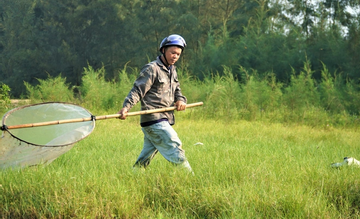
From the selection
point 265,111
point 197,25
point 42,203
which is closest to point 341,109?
point 265,111

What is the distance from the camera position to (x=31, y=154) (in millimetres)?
4055

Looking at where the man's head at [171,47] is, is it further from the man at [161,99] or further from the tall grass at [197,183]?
the tall grass at [197,183]

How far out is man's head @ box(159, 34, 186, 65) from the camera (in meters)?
4.05

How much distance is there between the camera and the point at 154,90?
414 centimetres

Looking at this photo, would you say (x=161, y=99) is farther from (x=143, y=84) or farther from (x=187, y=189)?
(x=187, y=189)

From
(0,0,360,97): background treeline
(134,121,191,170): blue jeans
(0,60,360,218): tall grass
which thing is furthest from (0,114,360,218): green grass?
(0,0,360,97): background treeline

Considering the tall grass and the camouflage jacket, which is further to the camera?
the camouflage jacket

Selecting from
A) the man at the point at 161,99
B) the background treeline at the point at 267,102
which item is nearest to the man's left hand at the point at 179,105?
the man at the point at 161,99

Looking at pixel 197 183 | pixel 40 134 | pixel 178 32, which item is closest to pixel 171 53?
pixel 197 183

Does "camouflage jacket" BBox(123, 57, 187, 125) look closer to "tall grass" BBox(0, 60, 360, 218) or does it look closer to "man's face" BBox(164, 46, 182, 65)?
"man's face" BBox(164, 46, 182, 65)

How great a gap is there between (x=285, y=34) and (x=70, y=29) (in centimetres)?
2469

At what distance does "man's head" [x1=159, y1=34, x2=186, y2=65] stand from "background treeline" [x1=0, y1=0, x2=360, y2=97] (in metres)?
11.3

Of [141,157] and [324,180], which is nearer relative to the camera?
[324,180]

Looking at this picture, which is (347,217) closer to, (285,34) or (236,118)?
(236,118)
